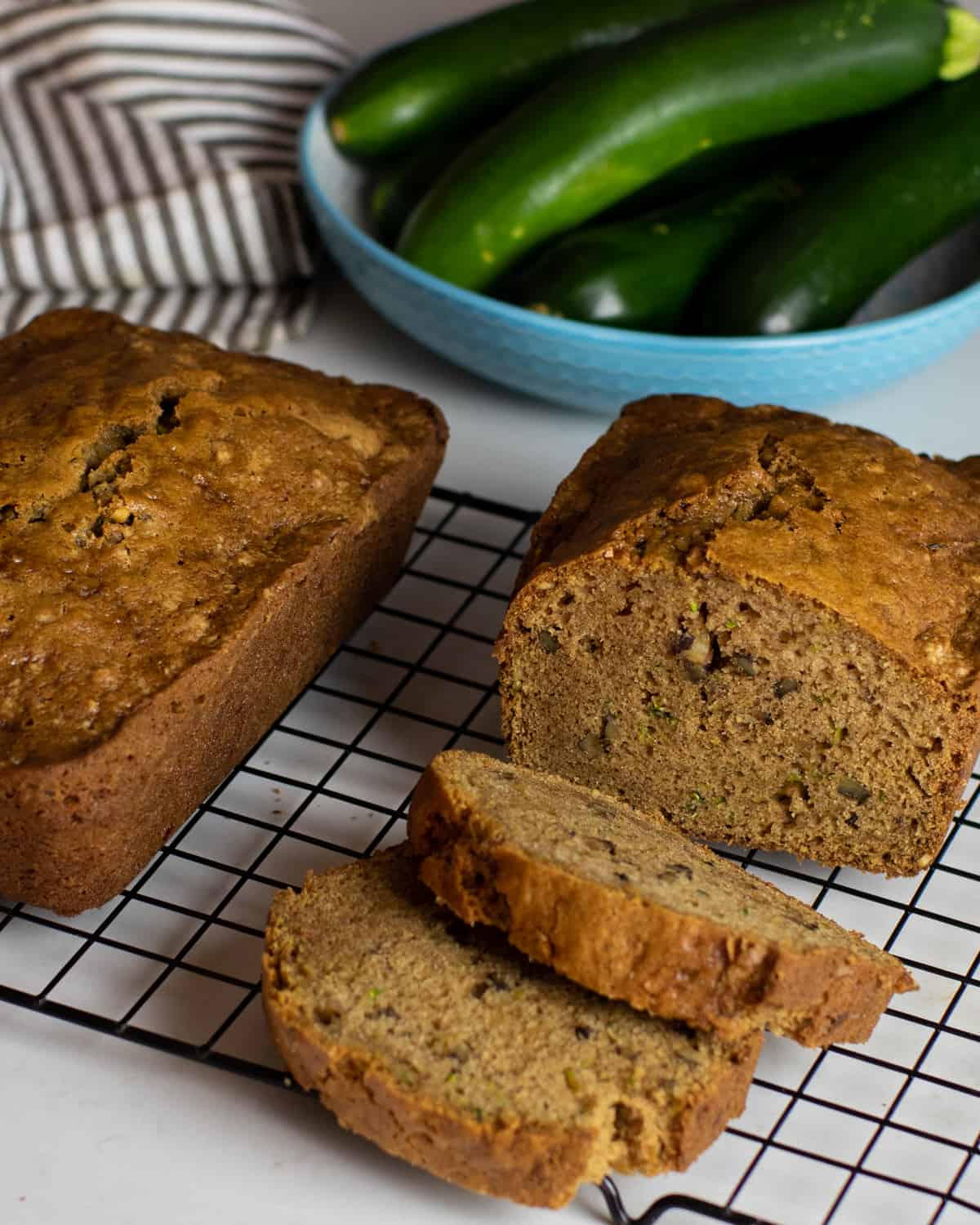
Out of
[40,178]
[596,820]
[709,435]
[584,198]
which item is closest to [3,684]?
[596,820]

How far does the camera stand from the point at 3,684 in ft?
8.04

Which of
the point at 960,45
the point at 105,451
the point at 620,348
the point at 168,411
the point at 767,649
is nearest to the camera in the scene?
the point at 767,649

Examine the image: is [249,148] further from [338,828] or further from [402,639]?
[338,828]

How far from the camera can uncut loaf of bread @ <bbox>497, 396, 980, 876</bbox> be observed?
8.43 ft

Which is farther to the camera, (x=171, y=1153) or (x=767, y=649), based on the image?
(x=767, y=649)

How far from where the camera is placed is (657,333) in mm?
3795

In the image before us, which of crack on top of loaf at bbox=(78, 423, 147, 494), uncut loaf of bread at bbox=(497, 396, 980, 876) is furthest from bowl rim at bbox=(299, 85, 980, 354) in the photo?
crack on top of loaf at bbox=(78, 423, 147, 494)

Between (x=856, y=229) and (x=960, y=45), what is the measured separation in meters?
0.66

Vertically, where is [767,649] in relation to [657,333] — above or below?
above

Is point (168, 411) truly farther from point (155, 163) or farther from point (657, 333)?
point (155, 163)

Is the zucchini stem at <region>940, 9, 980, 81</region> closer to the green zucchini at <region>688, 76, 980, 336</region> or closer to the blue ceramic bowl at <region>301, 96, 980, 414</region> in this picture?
the green zucchini at <region>688, 76, 980, 336</region>

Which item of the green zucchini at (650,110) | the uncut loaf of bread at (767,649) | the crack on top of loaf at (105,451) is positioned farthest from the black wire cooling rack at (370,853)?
the green zucchini at (650,110)

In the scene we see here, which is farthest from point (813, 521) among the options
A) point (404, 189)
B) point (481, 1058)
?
point (404, 189)

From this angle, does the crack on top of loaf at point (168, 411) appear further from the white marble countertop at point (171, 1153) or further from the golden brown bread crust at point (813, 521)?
the white marble countertop at point (171, 1153)
